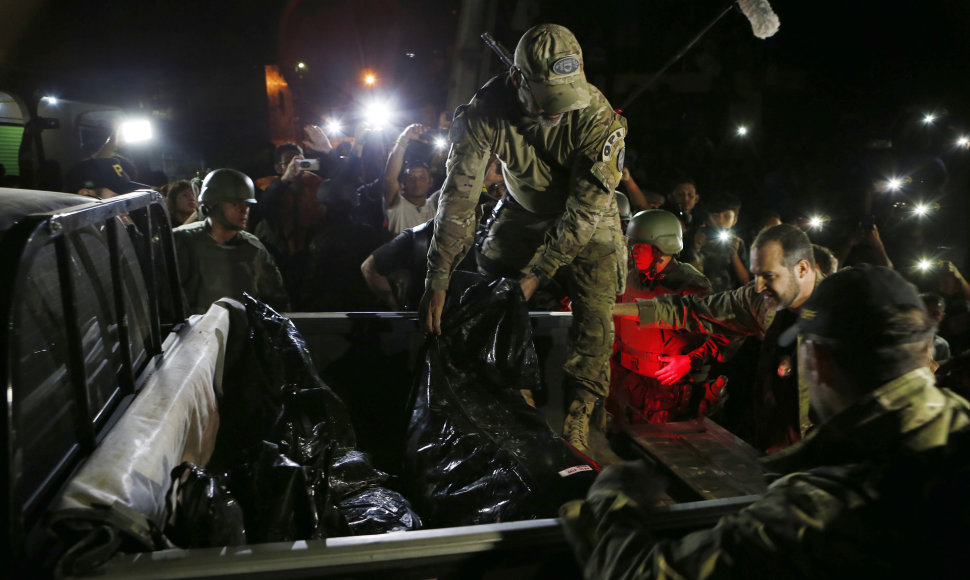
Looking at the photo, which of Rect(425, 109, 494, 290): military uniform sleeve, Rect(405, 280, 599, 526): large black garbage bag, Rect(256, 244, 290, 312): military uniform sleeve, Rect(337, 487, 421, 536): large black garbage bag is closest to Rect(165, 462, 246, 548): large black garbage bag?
Rect(337, 487, 421, 536): large black garbage bag

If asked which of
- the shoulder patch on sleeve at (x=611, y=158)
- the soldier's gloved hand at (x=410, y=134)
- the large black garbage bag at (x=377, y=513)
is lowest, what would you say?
the large black garbage bag at (x=377, y=513)

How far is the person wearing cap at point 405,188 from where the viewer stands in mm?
5070

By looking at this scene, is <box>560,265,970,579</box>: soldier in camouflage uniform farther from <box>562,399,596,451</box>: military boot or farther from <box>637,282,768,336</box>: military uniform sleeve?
<box>637,282,768,336</box>: military uniform sleeve

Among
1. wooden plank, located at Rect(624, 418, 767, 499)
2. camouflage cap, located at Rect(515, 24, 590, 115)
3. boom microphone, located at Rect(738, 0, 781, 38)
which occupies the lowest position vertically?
wooden plank, located at Rect(624, 418, 767, 499)

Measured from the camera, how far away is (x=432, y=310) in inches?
108

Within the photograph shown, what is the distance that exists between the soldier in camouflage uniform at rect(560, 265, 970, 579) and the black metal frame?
3.60 ft

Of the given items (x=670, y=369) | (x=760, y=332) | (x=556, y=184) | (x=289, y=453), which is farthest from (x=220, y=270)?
(x=760, y=332)

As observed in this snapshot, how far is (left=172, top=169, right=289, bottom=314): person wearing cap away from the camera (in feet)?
12.1

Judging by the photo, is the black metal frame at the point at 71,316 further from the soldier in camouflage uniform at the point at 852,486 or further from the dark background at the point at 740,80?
the dark background at the point at 740,80

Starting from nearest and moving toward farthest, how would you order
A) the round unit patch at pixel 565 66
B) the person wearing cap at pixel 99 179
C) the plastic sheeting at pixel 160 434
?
1. the plastic sheeting at pixel 160 434
2. the round unit patch at pixel 565 66
3. the person wearing cap at pixel 99 179

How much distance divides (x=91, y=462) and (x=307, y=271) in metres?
3.62

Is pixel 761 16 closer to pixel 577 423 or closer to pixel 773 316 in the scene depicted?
pixel 773 316

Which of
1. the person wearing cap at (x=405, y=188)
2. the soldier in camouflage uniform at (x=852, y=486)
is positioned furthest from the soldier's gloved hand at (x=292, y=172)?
the soldier in camouflage uniform at (x=852, y=486)

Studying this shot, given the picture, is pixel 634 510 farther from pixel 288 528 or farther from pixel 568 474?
pixel 288 528
